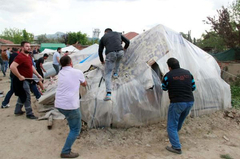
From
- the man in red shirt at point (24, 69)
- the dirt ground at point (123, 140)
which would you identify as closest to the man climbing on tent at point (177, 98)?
the dirt ground at point (123, 140)

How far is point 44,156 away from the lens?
320 centimetres

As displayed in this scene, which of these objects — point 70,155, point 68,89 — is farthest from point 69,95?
point 70,155

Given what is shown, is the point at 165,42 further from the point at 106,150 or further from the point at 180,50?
the point at 106,150

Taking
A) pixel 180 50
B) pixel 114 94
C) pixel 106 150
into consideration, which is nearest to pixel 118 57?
pixel 114 94

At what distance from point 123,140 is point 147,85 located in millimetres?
1257

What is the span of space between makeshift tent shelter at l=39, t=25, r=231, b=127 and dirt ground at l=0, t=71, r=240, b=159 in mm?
286

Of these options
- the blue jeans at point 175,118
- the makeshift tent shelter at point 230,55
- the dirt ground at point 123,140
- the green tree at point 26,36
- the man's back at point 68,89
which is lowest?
the dirt ground at point 123,140

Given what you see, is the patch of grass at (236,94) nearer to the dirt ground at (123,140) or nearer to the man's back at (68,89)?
the dirt ground at (123,140)

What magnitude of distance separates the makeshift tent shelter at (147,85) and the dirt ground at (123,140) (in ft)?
0.94

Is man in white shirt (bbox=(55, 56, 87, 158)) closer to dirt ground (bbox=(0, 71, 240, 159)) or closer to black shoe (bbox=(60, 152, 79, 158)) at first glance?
black shoe (bbox=(60, 152, 79, 158))

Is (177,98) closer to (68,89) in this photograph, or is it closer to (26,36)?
(68,89)

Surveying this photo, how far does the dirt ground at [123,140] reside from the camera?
A: 3309 millimetres

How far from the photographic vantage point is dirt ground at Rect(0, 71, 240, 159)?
3.31 m

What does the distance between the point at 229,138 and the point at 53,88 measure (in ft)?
15.2
